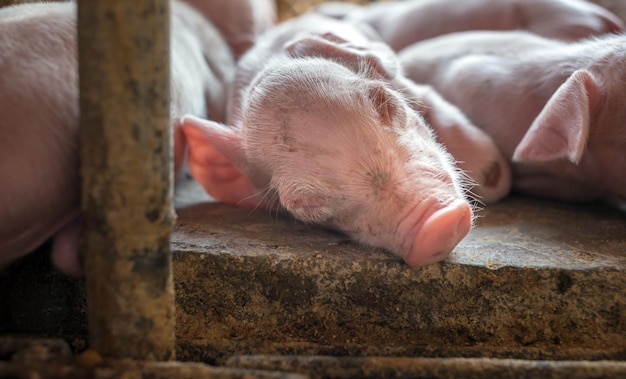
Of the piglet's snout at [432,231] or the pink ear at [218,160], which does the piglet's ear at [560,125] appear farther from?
the pink ear at [218,160]

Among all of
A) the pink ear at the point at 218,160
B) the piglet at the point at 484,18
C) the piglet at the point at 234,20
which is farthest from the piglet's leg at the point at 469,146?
the piglet at the point at 234,20

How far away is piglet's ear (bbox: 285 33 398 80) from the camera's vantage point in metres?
2.36

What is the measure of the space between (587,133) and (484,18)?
5.56 ft

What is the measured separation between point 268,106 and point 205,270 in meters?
0.55

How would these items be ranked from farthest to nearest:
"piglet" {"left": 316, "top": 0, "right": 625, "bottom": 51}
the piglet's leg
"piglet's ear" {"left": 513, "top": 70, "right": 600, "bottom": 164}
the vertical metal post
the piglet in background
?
1. "piglet" {"left": 316, "top": 0, "right": 625, "bottom": 51}
2. the piglet's leg
3. "piglet's ear" {"left": 513, "top": 70, "right": 600, "bottom": 164}
4. the piglet in background
5. the vertical metal post

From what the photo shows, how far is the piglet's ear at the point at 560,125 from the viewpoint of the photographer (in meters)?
2.17

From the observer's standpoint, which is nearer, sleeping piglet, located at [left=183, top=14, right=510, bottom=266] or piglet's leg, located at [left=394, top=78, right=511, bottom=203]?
sleeping piglet, located at [left=183, top=14, right=510, bottom=266]

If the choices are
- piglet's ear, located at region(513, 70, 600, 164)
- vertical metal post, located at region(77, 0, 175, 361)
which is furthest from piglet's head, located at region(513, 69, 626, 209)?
vertical metal post, located at region(77, 0, 175, 361)

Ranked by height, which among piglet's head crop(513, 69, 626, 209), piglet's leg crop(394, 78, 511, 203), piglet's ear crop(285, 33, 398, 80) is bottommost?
piglet's leg crop(394, 78, 511, 203)

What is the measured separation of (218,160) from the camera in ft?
7.84

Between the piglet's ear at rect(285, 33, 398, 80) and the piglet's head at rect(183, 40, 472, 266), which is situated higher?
the piglet's ear at rect(285, 33, 398, 80)

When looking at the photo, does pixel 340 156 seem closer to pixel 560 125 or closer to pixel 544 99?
pixel 560 125

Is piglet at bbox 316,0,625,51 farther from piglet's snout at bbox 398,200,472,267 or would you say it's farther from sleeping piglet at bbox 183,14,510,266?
piglet's snout at bbox 398,200,472,267

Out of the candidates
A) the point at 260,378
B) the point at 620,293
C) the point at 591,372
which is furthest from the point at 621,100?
the point at 260,378
